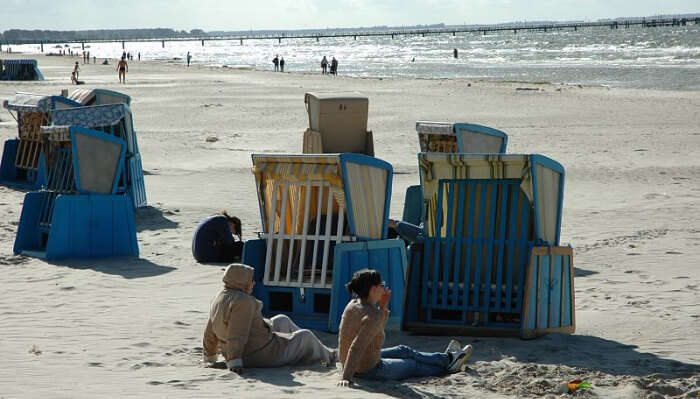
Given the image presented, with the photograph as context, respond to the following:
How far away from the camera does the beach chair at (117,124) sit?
13.0 m

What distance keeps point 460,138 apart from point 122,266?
158 inches

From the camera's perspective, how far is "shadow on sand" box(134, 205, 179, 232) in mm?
12561

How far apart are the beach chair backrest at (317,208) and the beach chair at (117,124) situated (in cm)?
535

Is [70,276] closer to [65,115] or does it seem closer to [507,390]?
[65,115]

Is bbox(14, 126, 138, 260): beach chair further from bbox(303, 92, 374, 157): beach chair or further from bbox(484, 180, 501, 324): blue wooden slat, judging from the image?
bbox(484, 180, 501, 324): blue wooden slat

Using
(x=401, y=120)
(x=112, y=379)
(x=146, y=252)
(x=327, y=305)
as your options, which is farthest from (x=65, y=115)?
(x=401, y=120)

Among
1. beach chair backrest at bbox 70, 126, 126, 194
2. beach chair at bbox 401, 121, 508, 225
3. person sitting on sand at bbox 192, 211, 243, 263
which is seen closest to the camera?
person sitting on sand at bbox 192, 211, 243, 263

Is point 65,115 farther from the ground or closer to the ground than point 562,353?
farther from the ground

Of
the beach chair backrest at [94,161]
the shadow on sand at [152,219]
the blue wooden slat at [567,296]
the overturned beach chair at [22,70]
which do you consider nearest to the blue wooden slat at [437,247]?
the blue wooden slat at [567,296]

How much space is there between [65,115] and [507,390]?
8635 mm

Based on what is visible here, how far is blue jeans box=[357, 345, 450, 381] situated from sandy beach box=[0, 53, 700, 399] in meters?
0.09

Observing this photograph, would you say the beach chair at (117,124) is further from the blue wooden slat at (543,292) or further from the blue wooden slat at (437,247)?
the blue wooden slat at (543,292)

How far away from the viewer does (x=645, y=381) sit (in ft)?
20.1

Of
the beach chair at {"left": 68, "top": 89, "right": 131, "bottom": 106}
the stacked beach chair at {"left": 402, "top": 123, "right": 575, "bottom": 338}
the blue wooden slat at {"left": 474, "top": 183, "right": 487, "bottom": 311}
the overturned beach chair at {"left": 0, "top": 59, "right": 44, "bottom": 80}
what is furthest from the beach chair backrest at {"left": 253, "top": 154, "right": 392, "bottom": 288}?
the overturned beach chair at {"left": 0, "top": 59, "right": 44, "bottom": 80}
